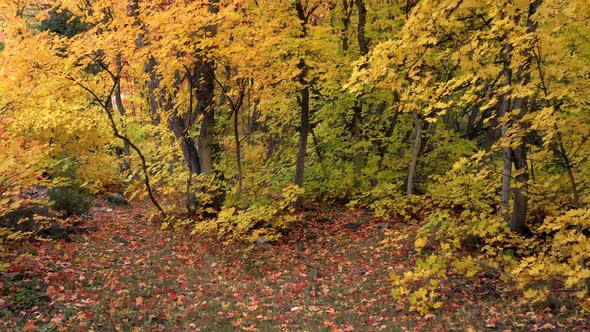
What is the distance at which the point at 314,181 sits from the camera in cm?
1523

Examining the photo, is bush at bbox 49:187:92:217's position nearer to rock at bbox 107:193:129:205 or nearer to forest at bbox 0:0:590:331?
forest at bbox 0:0:590:331

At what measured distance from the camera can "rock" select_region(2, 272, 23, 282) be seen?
706 centimetres

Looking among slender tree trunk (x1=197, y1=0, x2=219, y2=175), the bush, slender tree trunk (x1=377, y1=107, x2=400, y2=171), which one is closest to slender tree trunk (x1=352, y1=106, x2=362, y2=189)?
slender tree trunk (x1=377, y1=107, x2=400, y2=171)

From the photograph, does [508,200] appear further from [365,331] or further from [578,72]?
[365,331]

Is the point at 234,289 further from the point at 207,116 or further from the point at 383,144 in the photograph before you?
the point at 383,144

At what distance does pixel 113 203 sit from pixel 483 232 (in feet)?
47.0

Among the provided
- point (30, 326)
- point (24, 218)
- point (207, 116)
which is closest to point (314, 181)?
point (207, 116)

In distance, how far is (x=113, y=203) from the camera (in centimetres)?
1753

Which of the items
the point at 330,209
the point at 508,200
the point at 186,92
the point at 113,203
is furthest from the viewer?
the point at 113,203

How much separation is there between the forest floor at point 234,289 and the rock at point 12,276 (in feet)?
0.09

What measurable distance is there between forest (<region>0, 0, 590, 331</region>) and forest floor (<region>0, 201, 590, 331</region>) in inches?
2.0

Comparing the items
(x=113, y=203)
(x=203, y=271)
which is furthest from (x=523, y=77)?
(x=113, y=203)

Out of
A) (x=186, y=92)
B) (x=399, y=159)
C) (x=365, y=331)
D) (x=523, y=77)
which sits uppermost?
(x=186, y=92)

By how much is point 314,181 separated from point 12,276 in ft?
31.7
